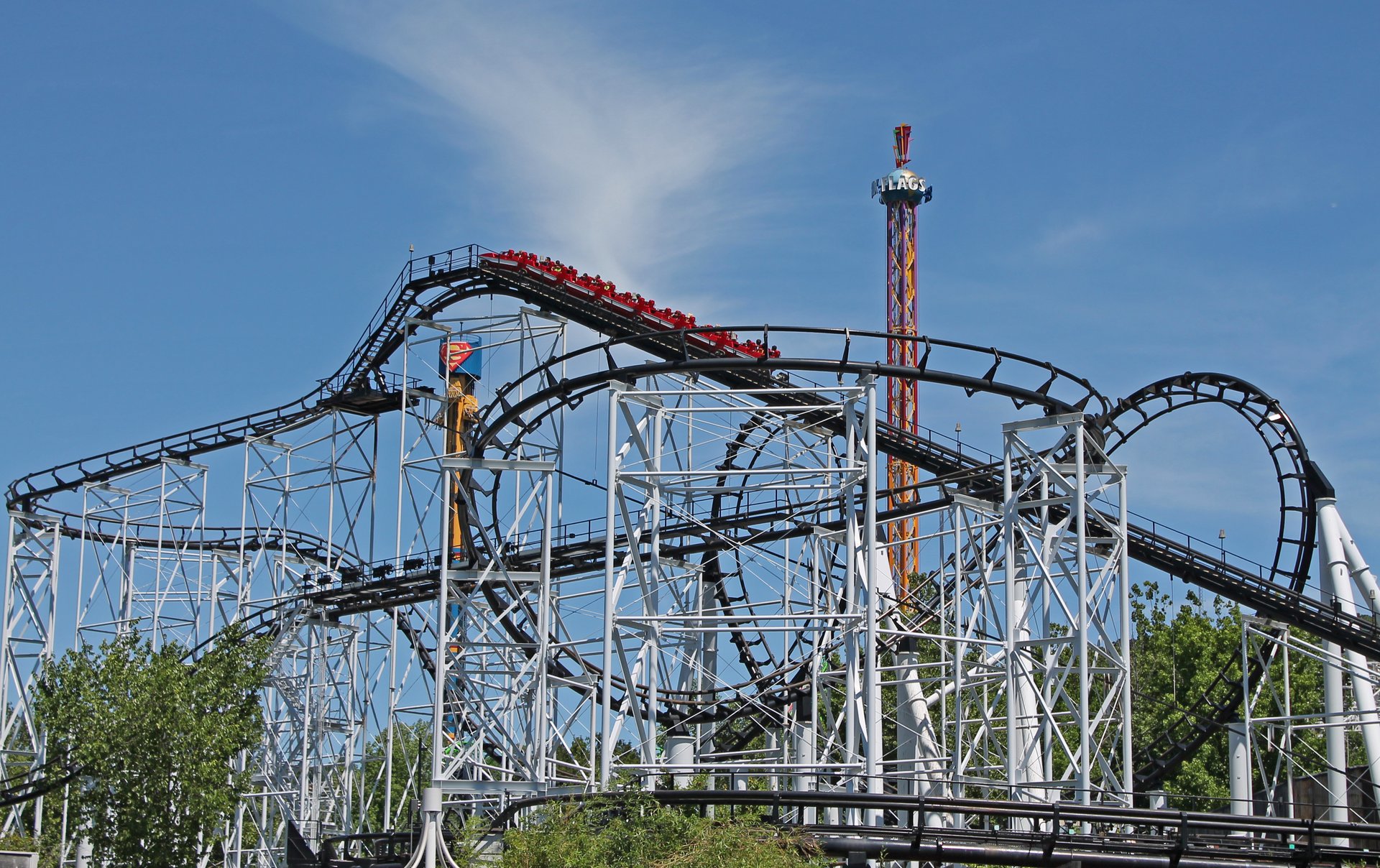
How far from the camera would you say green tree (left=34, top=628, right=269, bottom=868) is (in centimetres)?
3142

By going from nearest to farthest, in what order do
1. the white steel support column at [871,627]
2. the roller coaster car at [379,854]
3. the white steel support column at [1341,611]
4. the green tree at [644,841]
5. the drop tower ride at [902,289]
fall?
the green tree at [644,841] → the white steel support column at [871,627] → the roller coaster car at [379,854] → the white steel support column at [1341,611] → the drop tower ride at [902,289]

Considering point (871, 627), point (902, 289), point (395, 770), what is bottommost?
point (395, 770)

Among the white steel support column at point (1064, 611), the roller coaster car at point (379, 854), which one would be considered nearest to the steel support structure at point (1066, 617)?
the white steel support column at point (1064, 611)

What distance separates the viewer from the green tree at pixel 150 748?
31422mm

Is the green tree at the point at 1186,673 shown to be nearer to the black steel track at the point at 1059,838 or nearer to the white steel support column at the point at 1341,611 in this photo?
the white steel support column at the point at 1341,611

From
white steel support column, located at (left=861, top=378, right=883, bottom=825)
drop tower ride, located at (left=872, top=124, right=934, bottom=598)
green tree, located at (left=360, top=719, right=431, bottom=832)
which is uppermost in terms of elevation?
drop tower ride, located at (left=872, top=124, right=934, bottom=598)

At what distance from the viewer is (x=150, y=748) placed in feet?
104

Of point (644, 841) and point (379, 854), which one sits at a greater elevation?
point (644, 841)

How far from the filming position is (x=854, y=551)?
2625 centimetres

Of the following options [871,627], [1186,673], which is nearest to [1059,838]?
[871,627]

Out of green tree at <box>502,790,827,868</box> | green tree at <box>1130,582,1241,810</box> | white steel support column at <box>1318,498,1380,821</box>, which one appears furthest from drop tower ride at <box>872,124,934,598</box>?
green tree at <box>502,790,827,868</box>

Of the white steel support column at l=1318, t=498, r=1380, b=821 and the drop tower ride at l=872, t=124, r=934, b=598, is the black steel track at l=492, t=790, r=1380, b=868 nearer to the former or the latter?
the white steel support column at l=1318, t=498, r=1380, b=821

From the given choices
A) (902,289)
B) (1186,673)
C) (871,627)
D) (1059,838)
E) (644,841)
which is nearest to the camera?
(1059,838)

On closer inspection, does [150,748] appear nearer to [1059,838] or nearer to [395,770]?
[1059,838]
